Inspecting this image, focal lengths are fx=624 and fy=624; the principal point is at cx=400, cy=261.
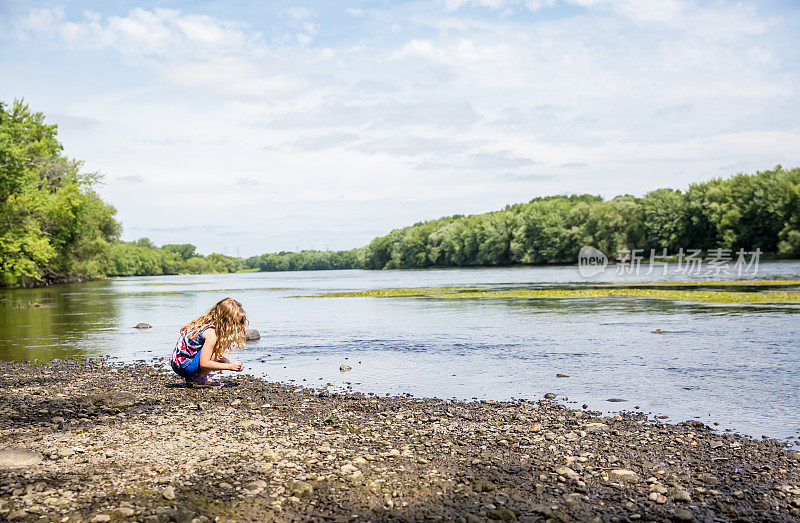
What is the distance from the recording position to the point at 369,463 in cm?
824

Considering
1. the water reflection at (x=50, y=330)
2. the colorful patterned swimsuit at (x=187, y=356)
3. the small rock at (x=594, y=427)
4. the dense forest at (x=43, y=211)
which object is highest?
the dense forest at (x=43, y=211)

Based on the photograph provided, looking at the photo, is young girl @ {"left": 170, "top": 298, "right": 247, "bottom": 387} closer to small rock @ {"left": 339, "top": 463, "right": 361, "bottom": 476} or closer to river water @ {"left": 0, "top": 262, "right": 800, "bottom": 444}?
river water @ {"left": 0, "top": 262, "right": 800, "bottom": 444}

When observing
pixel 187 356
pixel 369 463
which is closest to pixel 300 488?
pixel 369 463

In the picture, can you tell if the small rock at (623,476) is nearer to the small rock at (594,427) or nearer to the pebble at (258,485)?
the small rock at (594,427)

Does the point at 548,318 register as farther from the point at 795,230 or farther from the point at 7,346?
the point at 795,230

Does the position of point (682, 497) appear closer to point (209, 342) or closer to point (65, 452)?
point (65, 452)

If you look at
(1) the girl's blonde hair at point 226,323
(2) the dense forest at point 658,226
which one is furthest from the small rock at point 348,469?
(2) the dense forest at point 658,226

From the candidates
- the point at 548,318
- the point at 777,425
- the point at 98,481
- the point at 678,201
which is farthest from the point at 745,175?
the point at 98,481

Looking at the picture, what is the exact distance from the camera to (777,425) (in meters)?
10.5

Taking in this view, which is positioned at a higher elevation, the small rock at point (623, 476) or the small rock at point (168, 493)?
the small rock at point (168, 493)

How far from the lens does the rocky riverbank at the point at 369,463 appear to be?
6.77m

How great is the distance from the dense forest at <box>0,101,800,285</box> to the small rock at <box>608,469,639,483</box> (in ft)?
165

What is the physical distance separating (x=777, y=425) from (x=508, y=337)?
41.8 ft

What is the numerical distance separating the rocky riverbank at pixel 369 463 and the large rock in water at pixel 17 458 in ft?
0.07
